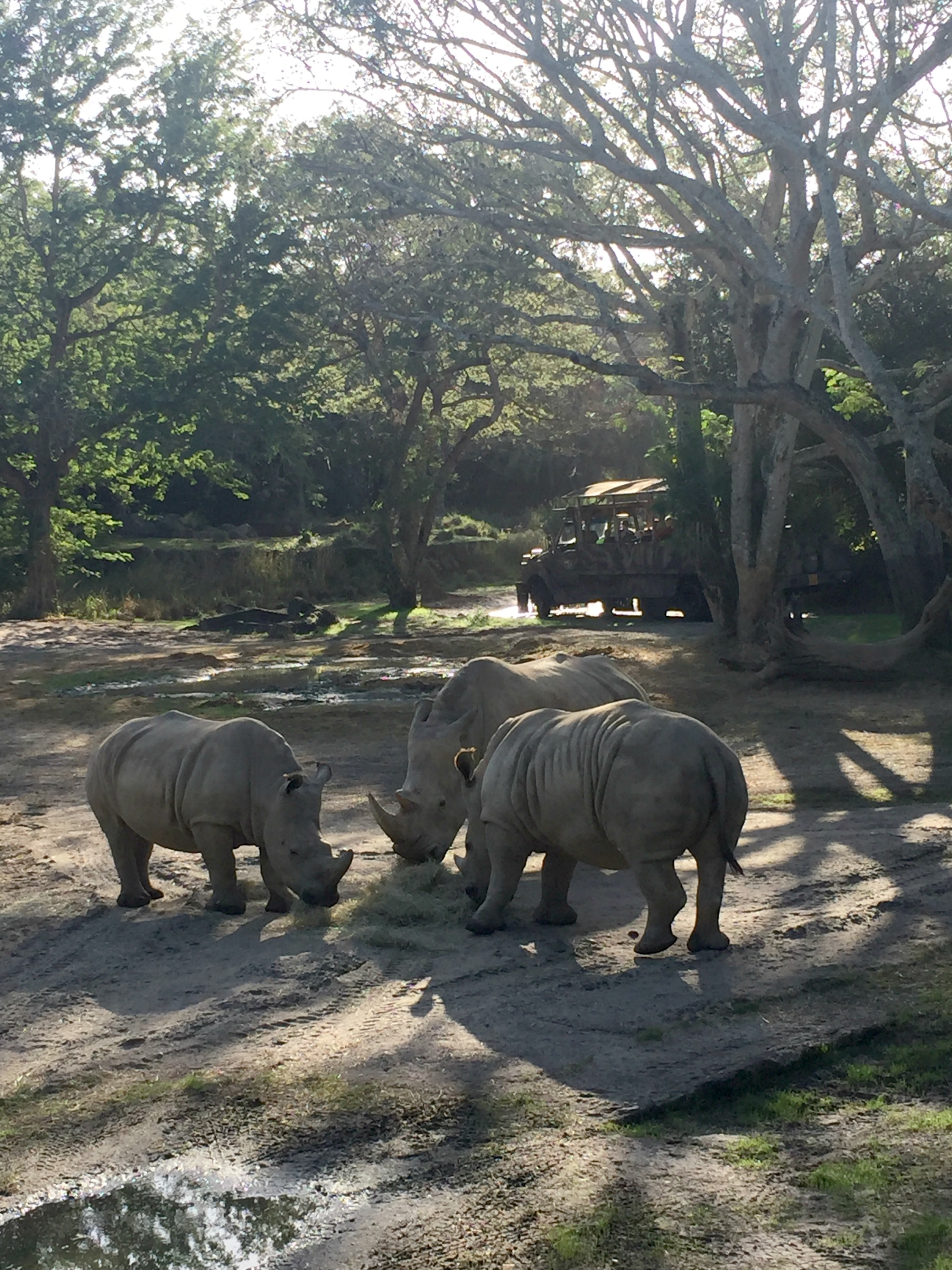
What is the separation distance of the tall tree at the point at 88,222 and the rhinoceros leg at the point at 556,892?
77.2ft

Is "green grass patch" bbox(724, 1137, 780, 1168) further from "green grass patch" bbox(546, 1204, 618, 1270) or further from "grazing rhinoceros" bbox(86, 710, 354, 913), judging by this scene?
"grazing rhinoceros" bbox(86, 710, 354, 913)

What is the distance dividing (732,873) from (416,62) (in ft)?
44.8

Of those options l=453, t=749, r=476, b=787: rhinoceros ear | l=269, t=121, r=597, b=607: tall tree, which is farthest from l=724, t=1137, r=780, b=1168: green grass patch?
l=269, t=121, r=597, b=607: tall tree

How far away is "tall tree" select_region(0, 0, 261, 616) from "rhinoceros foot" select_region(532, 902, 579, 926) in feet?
77.3

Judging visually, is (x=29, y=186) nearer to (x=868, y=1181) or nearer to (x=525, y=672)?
(x=525, y=672)

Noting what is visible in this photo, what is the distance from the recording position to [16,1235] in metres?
4.57

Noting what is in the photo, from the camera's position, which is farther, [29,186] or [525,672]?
[29,186]

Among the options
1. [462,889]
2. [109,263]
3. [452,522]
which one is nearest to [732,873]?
[462,889]

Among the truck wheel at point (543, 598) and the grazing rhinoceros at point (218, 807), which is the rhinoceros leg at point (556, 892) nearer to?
the grazing rhinoceros at point (218, 807)

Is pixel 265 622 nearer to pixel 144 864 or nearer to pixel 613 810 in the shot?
pixel 144 864

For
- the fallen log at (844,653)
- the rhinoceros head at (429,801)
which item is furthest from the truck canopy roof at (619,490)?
the rhinoceros head at (429,801)

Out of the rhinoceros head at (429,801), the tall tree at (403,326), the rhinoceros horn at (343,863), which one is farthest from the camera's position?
the tall tree at (403,326)

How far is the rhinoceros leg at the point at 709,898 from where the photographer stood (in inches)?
270

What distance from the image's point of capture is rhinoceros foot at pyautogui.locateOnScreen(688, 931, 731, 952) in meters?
6.85
